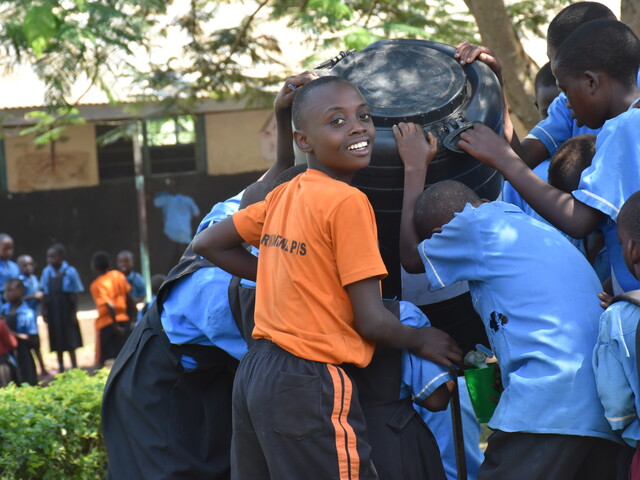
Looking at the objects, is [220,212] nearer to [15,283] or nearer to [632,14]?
[632,14]

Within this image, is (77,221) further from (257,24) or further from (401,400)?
(401,400)

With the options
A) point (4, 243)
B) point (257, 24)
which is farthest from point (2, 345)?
point (257, 24)

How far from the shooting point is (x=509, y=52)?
19.8 ft

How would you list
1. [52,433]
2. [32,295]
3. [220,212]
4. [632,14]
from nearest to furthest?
[220,212]
[52,433]
[632,14]
[32,295]

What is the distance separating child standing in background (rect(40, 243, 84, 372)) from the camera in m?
11.0

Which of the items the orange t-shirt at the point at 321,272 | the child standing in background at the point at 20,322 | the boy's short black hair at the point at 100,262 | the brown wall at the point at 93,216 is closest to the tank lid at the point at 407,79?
the orange t-shirt at the point at 321,272

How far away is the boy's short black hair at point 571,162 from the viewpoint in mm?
3059

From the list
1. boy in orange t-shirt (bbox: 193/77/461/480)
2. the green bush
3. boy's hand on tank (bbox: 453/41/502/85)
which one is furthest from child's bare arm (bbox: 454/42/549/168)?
the green bush

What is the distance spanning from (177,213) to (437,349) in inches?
484

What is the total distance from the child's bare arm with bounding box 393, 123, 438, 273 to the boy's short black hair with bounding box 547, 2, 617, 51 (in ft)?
3.65

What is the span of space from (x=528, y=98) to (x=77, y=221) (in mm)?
10544

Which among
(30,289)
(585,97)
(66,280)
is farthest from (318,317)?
(30,289)

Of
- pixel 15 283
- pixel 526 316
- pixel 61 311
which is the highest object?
pixel 526 316

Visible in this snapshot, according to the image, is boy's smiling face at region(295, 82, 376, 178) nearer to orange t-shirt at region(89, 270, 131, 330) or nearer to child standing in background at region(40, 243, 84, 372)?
orange t-shirt at region(89, 270, 131, 330)
